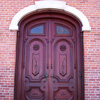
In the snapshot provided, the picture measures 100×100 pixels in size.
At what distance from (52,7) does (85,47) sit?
167cm

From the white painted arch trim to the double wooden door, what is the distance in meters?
0.49

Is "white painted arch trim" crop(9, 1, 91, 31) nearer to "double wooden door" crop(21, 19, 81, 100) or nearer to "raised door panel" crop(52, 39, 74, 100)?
"double wooden door" crop(21, 19, 81, 100)

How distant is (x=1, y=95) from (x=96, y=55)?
3136 millimetres

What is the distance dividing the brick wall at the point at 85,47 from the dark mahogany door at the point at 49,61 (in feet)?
1.45

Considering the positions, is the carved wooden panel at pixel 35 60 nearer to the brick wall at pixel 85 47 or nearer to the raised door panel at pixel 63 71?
the raised door panel at pixel 63 71

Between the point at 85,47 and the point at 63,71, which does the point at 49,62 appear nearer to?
the point at 63,71

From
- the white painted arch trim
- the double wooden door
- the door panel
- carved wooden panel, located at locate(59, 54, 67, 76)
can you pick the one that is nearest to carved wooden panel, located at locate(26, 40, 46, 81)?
the double wooden door

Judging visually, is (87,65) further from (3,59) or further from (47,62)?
(3,59)

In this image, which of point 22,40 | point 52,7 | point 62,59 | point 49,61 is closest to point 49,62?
point 49,61

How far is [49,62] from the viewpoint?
5.80m

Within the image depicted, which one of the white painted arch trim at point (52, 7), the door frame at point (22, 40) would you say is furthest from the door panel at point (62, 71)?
the white painted arch trim at point (52, 7)

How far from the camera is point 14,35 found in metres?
5.62

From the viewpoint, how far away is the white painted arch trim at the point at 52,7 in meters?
5.64

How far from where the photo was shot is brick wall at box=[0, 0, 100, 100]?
537 centimetres
